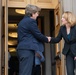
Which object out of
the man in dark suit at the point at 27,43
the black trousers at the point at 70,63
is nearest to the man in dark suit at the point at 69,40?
the black trousers at the point at 70,63

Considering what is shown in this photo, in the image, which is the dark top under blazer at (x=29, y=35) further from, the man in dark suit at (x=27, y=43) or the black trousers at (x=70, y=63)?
the black trousers at (x=70, y=63)

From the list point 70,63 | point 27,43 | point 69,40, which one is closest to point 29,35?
point 27,43

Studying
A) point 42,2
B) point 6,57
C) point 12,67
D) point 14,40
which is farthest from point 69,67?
point 14,40

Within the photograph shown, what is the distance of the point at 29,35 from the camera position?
18.6 feet

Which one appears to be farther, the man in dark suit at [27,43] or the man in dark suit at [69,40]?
the man in dark suit at [69,40]

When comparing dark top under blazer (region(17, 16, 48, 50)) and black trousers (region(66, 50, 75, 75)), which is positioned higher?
dark top under blazer (region(17, 16, 48, 50))

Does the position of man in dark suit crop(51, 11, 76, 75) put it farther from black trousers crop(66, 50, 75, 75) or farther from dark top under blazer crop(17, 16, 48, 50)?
dark top under blazer crop(17, 16, 48, 50)

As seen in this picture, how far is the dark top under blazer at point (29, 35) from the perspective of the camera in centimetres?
561

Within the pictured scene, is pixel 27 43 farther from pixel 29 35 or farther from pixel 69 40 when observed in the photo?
pixel 69 40

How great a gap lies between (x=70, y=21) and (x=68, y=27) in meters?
0.14

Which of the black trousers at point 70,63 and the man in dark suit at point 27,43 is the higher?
the man in dark suit at point 27,43

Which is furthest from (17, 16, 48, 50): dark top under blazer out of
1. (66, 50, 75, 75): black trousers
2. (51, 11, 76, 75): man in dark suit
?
(66, 50, 75, 75): black trousers

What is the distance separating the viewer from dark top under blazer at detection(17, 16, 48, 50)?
5613 millimetres

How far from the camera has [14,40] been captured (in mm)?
14273
